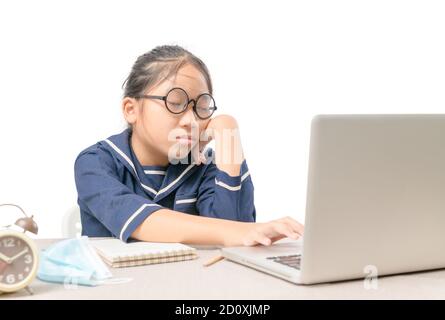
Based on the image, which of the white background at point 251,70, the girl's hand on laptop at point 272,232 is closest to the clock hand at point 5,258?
the girl's hand on laptop at point 272,232

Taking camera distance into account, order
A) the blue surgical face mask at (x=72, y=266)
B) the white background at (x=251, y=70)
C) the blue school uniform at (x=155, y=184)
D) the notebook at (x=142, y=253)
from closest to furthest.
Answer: the blue surgical face mask at (x=72, y=266) < the notebook at (x=142, y=253) < the blue school uniform at (x=155, y=184) < the white background at (x=251, y=70)

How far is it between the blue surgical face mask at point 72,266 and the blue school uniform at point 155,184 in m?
0.35

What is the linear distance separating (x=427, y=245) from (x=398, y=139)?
216 mm

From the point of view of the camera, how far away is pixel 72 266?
112 centimetres

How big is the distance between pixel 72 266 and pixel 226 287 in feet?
0.87

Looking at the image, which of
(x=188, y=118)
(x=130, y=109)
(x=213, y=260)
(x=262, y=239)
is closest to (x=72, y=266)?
(x=213, y=260)

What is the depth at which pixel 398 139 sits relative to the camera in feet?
3.30

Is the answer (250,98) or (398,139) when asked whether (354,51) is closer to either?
(250,98)

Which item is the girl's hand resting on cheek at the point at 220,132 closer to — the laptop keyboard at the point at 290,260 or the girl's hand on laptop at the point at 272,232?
the girl's hand on laptop at the point at 272,232

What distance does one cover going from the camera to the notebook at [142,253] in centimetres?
121

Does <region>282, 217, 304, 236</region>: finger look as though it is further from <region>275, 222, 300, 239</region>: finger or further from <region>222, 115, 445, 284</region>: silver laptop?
<region>222, 115, 445, 284</region>: silver laptop

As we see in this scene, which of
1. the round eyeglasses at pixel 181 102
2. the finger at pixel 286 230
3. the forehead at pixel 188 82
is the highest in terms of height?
the forehead at pixel 188 82

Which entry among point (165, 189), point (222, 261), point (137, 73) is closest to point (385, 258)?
point (222, 261)

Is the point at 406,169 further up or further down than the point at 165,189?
further up
